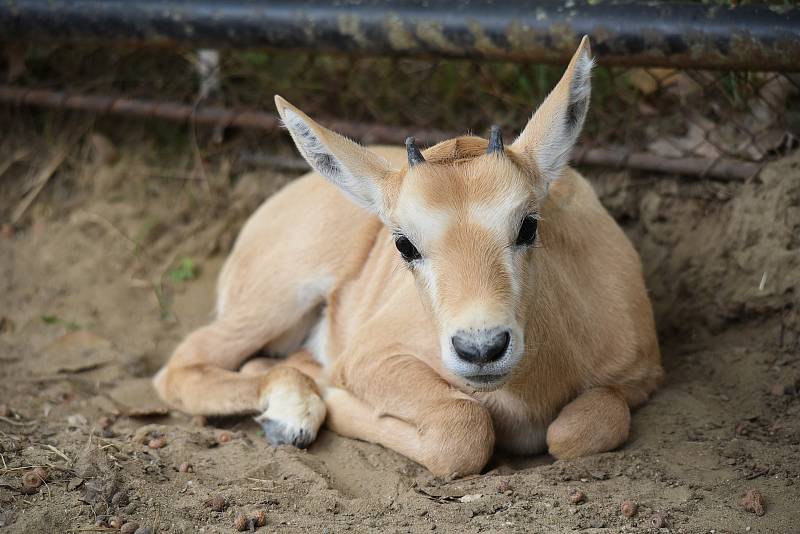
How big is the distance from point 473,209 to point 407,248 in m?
0.36

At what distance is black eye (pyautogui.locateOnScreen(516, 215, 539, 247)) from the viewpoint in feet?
12.5

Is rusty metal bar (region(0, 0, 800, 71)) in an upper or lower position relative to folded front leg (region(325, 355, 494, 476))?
upper

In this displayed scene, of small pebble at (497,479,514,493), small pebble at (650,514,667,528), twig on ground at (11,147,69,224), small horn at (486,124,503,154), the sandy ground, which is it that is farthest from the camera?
twig on ground at (11,147,69,224)

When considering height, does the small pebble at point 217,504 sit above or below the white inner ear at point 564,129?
below

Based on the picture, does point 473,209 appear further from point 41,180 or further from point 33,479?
point 41,180

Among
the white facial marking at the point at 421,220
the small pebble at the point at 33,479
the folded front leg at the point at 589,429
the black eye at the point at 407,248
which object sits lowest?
the small pebble at the point at 33,479

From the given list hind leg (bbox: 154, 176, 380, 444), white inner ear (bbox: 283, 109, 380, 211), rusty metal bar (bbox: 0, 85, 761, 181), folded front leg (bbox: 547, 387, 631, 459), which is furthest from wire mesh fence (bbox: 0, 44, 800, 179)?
folded front leg (bbox: 547, 387, 631, 459)

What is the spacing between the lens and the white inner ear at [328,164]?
405 cm

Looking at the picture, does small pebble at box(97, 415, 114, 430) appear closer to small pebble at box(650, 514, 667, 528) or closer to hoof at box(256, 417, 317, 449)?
hoof at box(256, 417, 317, 449)

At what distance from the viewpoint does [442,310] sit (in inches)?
142

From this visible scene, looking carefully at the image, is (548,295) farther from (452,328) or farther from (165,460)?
(165,460)

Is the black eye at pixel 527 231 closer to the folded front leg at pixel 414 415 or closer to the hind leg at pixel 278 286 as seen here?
the folded front leg at pixel 414 415

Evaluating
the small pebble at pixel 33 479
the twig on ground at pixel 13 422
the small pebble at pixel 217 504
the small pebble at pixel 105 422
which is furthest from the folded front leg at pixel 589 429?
the twig on ground at pixel 13 422

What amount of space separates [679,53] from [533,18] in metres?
0.73
